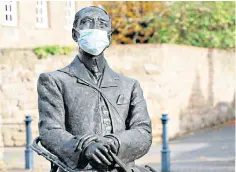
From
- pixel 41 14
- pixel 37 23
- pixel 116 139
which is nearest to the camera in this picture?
pixel 116 139

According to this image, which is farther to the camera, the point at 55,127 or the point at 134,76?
the point at 134,76

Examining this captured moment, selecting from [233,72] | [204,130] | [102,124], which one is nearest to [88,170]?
[102,124]

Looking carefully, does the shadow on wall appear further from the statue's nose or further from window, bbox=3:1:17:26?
the statue's nose

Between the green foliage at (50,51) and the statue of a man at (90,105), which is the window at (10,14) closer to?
the green foliage at (50,51)

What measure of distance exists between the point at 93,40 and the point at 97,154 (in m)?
0.72

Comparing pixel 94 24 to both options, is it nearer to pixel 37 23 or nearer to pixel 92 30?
pixel 92 30

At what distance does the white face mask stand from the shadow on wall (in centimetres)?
1498

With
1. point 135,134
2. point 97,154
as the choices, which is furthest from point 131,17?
point 97,154

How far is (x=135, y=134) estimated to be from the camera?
4.34 m

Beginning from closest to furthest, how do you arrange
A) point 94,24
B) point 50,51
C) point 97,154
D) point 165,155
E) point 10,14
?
point 97,154, point 94,24, point 165,155, point 50,51, point 10,14

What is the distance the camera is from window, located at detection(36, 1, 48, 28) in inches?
825

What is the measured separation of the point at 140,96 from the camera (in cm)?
460

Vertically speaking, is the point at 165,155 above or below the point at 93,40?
below

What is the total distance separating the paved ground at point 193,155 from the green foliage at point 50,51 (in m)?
2.45
